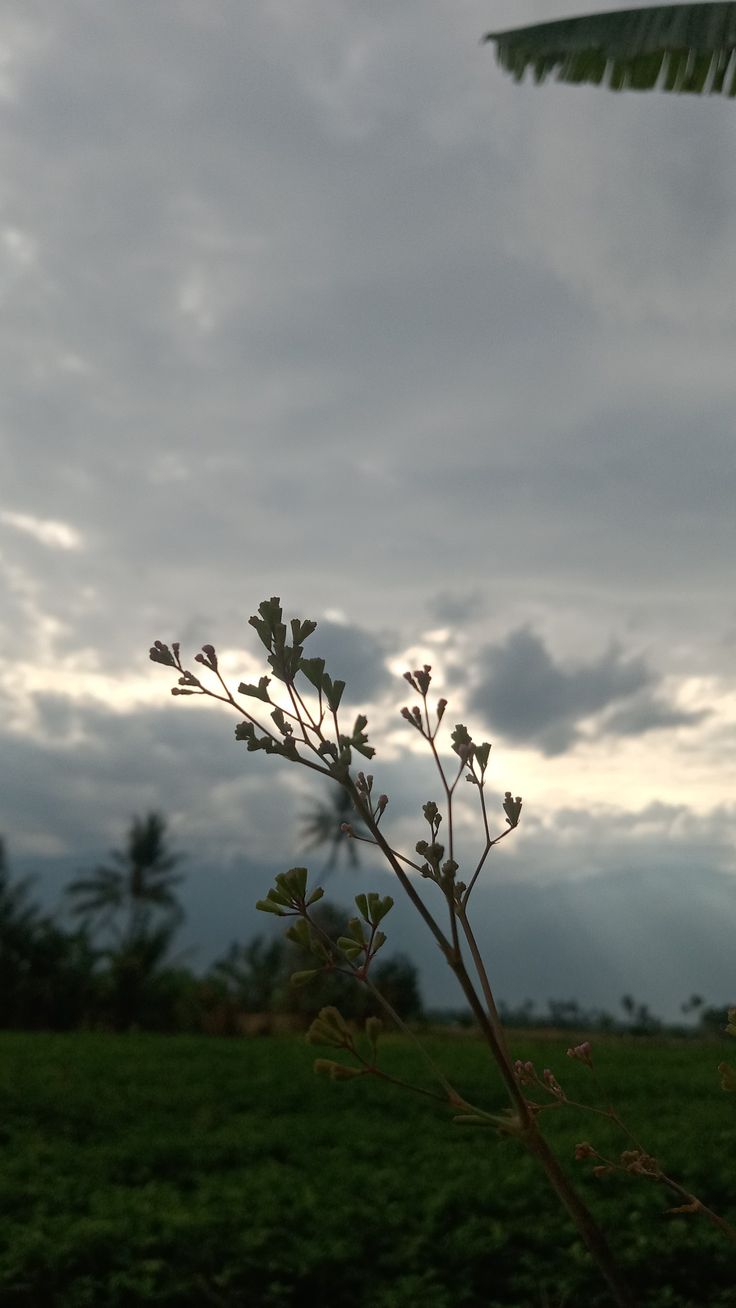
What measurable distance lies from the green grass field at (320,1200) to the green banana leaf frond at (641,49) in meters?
4.51

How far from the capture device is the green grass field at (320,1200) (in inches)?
188

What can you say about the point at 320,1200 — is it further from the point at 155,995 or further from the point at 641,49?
the point at 155,995

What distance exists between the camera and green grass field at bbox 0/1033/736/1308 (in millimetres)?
4773

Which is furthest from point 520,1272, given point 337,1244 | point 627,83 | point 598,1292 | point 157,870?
point 157,870

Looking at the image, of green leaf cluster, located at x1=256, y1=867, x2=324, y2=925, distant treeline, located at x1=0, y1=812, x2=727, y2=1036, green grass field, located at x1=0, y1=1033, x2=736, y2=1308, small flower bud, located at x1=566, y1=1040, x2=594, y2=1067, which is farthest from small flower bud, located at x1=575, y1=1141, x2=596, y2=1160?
distant treeline, located at x1=0, y1=812, x2=727, y2=1036

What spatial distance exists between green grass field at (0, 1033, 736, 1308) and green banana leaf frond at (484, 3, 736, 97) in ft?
14.8

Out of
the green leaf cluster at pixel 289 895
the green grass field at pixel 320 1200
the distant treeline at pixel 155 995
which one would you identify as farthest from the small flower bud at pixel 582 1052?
the distant treeline at pixel 155 995

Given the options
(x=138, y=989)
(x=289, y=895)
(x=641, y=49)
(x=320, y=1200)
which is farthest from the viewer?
(x=138, y=989)

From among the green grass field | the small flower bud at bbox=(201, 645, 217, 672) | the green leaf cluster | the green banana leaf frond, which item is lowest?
the green grass field

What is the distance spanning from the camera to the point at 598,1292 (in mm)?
4914

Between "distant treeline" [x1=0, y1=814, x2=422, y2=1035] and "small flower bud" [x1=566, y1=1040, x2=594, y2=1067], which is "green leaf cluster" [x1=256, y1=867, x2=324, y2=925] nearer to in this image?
"small flower bud" [x1=566, y1=1040, x2=594, y2=1067]

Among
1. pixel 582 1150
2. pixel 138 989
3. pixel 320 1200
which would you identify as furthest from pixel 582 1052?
pixel 138 989

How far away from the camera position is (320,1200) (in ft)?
18.3

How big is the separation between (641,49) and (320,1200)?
5244 millimetres
